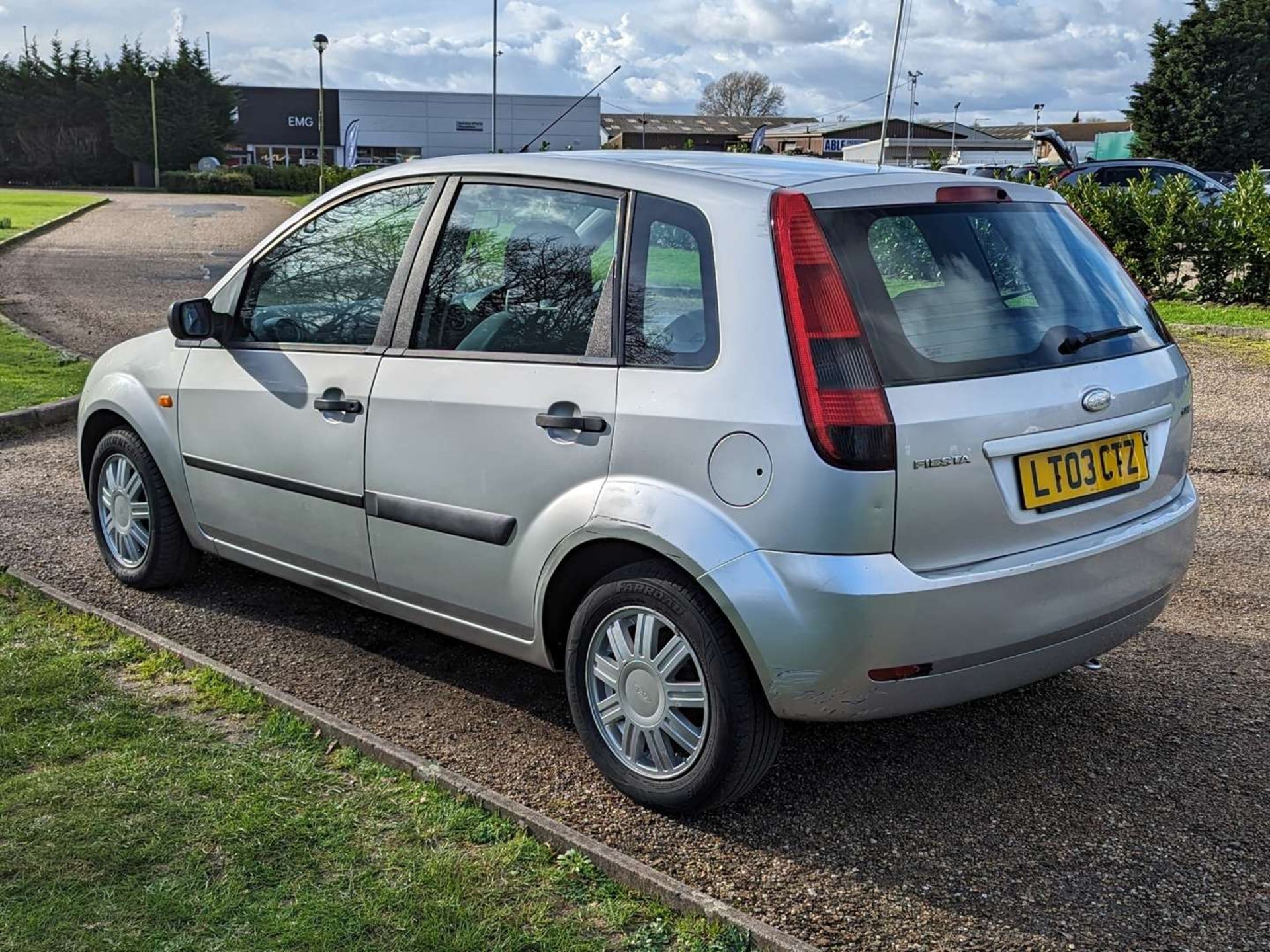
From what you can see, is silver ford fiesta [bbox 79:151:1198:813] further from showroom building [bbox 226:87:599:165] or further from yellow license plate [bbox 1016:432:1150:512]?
showroom building [bbox 226:87:599:165]

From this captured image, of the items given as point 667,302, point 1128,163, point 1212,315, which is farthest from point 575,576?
point 1128,163

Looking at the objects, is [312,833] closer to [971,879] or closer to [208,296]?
[971,879]

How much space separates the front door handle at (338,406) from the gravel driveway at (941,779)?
985mm

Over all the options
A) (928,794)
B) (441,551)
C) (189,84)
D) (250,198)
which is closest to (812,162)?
(441,551)

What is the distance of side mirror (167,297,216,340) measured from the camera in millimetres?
4695

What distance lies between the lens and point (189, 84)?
70875 millimetres

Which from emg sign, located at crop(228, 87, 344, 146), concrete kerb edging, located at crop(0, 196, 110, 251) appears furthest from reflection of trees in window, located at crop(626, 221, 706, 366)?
emg sign, located at crop(228, 87, 344, 146)

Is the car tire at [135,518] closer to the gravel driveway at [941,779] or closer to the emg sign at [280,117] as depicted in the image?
the gravel driveway at [941,779]

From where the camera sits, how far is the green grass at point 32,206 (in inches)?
1273

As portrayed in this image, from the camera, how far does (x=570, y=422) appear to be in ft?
11.3

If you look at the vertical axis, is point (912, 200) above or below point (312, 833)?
above

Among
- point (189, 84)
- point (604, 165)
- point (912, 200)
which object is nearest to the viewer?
point (912, 200)

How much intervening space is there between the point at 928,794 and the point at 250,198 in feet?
164

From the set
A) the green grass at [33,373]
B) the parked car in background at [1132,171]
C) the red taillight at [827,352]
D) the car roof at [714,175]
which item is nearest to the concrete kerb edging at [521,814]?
the red taillight at [827,352]
